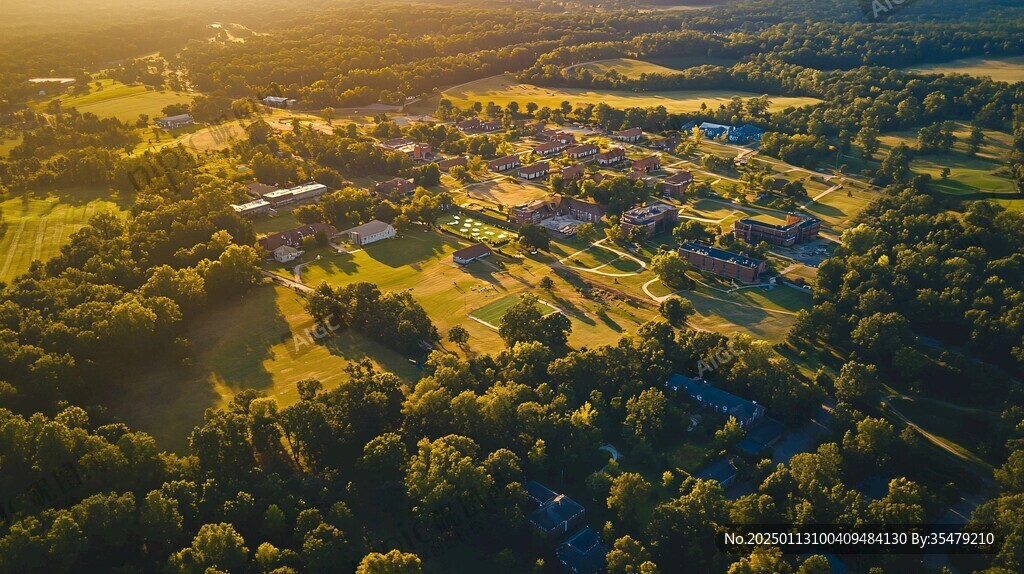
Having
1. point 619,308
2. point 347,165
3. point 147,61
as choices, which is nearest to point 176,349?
point 619,308

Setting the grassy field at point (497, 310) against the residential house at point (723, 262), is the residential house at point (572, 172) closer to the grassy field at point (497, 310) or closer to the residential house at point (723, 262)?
the residential house at point (723, 262)

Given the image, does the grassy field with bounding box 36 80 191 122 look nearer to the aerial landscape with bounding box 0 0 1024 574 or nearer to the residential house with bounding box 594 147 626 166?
the aerial landscape with bounding box 0 0 1024 574

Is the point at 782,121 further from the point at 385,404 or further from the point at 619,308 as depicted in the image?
the point at 385,404

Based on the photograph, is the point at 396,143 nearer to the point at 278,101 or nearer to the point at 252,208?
the point at 252,208

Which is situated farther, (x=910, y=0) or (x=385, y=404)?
(x=910, y=0)

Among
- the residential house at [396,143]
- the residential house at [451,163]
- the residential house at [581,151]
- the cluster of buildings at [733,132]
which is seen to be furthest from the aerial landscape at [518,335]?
the residential house at [396,143]
